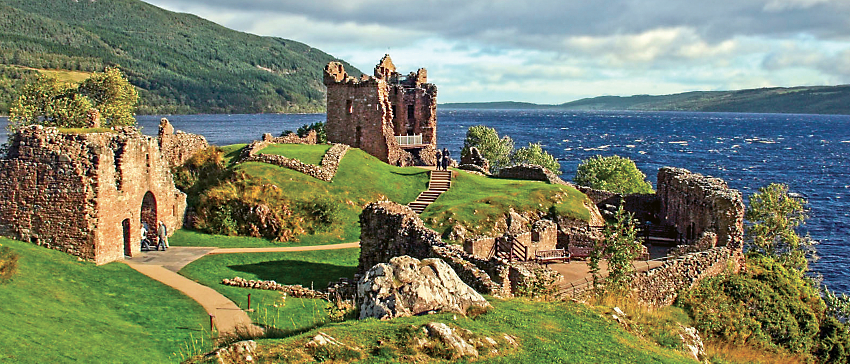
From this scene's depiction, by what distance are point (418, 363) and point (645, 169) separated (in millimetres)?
112049

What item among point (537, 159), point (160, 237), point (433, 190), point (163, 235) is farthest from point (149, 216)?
point (537, 159)

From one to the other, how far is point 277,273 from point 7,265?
1004 cm

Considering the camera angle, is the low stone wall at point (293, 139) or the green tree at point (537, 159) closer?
the low stone wall at point (293, 139)

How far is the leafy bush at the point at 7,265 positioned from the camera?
20016mm

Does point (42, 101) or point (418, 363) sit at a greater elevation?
point (42, 101)

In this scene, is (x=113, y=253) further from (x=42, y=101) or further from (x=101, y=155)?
(x=42, y=101)

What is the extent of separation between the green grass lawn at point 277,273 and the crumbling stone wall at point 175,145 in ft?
56.5

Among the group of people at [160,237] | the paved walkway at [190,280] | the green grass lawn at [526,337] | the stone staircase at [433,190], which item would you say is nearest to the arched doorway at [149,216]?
the group of people at [160,237]

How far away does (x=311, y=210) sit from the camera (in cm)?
3653

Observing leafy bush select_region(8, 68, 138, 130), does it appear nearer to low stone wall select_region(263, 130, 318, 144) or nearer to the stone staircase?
low stone wall select_region(263, 130, 318, 144)

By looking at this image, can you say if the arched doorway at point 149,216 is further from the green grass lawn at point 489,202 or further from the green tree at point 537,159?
the green tree at point 537,159

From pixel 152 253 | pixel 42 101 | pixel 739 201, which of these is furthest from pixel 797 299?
pixel 42 101

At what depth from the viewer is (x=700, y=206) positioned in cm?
3484

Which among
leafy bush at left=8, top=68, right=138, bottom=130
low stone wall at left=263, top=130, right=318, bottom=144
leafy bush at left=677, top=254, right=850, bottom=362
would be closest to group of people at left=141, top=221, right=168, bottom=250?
low stone wall at left=263, top=130, right=318, bottom=144
